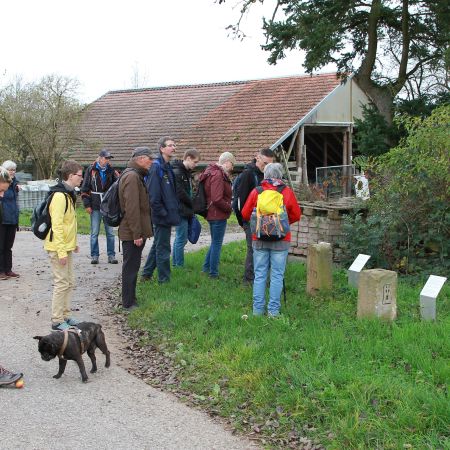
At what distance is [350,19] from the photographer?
1920cm

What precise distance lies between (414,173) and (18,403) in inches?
263

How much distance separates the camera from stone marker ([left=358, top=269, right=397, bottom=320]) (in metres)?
6.84

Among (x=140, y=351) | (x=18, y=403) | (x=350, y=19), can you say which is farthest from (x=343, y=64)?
(x=18, y=403)

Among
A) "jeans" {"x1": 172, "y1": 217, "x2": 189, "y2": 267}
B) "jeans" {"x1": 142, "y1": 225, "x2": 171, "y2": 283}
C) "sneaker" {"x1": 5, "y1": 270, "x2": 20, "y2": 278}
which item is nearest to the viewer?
"jeans" {"x1": 142, "y1": 225, "x2": 171, "y2": 283}

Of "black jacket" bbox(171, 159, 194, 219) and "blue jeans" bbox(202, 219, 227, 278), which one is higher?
"black jacket" bbox(171, 159, 194, 219)

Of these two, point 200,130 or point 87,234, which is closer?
point 87,234

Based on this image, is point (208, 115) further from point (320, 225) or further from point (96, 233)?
point (320, 225)

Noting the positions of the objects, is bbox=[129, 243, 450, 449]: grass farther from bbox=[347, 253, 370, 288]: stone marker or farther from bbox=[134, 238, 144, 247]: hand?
bbox=[134, 238, 144, 247]: hand

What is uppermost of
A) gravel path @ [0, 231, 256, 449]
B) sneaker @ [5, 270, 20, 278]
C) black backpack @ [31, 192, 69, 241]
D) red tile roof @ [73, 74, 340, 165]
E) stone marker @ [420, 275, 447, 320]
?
red tile roof @ [73, 74, 340, 165]

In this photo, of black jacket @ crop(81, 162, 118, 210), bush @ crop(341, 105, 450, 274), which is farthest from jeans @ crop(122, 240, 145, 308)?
bush @ crop(341, 105, 450, 274)

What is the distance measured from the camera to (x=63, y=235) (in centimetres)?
673

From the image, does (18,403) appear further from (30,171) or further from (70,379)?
(30,171)

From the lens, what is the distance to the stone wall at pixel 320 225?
34.8 ft

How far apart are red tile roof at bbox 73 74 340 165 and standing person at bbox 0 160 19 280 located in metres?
14.6
